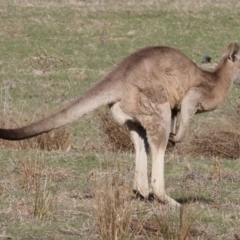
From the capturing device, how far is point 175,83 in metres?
8.66

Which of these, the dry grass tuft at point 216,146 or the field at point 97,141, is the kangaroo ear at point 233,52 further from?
the dry grass tuft at point 216,146

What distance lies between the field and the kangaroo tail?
1.58ft

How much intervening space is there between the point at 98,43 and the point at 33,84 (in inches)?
146

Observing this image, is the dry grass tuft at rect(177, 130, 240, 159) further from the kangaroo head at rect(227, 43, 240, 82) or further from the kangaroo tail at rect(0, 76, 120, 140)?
the kangaroo tail at rect(0, 76, 120, 140)

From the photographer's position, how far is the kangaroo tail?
7394 millimetres

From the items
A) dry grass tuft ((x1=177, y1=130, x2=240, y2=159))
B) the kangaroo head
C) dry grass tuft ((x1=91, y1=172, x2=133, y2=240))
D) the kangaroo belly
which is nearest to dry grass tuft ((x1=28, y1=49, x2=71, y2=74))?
dry grass tuft ((x1=177, y1=130, x2=240, y2=159))

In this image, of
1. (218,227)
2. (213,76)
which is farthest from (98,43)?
(218,227)

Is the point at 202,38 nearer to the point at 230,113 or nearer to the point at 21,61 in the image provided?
the point at 21,61

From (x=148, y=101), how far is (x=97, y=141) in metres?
4.31

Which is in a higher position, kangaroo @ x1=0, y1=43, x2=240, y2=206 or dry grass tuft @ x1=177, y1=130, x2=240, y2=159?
kangaroo @ x1=0, y1=43, x2=240, y2=206

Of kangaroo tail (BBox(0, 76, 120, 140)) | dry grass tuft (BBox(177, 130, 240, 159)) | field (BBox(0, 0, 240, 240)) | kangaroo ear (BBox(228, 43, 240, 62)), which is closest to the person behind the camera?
field (BBox(0, 0, 240, 240))

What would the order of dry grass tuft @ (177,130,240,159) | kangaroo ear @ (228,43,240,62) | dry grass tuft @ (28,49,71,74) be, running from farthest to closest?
dry grass tuft @ (28,49,71,74), dry grass tuft @ (177,130,240,159), kangaroo ear @ (228,43,240,62)

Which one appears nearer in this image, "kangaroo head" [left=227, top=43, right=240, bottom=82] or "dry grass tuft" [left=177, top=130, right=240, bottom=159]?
"kangaroo head" [left=227, top=43, right=240, bottom=82]

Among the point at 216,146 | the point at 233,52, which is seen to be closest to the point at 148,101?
the point at 233,52
